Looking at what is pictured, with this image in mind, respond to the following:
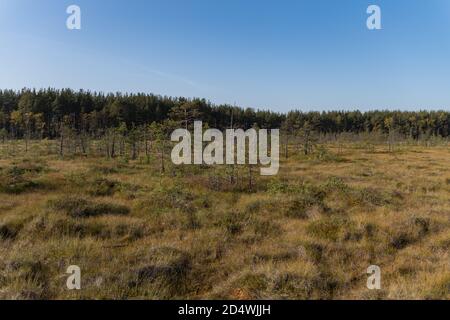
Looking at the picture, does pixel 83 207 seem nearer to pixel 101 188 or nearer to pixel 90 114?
Result: pixel 101 188

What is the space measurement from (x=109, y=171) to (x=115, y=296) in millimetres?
16684

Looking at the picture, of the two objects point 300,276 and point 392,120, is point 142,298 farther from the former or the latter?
point 392,120

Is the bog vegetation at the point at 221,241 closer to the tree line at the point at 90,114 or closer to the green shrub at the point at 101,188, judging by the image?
the green shrub at the point at 101,188

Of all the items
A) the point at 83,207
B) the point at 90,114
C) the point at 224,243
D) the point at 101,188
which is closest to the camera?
the point at 224,243

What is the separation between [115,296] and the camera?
4.79 meters

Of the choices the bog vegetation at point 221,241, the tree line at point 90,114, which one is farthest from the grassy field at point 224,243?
the tree line at point 90,114

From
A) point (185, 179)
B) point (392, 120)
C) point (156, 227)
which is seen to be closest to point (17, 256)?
point (156, 227)

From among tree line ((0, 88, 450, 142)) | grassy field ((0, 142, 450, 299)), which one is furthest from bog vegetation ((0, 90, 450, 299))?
tree line ((0, 88, 450, 142))

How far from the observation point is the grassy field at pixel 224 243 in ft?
16.9

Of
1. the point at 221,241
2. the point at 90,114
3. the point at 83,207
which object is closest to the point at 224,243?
the point at 221,241

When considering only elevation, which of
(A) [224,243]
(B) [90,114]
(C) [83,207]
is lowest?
(A) [224,243]

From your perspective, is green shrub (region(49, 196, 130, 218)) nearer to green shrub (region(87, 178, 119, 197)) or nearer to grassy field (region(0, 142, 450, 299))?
grassy field (region(0, 142, 450, 299))

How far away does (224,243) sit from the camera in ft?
24.0

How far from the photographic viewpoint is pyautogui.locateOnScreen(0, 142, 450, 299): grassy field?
516 centimetres
